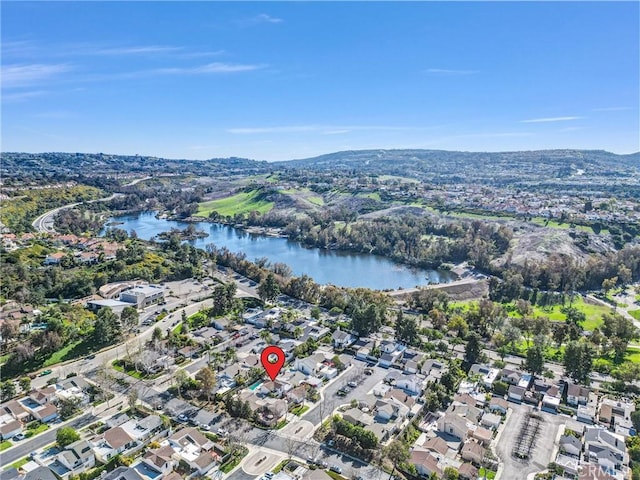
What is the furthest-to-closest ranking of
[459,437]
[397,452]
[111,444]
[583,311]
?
1. [583,311]
2. [459,437]
3. [111,444]
4. [397,452]

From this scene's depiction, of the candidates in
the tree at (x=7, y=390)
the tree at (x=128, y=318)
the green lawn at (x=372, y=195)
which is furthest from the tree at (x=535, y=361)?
the green lawn at (x=372, y=195)

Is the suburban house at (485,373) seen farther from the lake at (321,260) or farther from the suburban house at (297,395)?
the lake at (321,260)

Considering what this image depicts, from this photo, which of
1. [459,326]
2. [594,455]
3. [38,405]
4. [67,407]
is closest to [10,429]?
[38,405]

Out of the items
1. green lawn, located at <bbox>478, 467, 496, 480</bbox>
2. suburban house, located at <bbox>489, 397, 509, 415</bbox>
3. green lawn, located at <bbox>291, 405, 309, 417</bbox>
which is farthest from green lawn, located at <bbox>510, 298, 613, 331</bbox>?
green lawn, located at <bbox>291, 405, 309, 417</bbox>

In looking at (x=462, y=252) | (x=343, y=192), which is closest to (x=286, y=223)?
(x=343, y=192)

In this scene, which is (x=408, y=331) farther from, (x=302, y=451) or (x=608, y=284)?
(x=608, y=284)

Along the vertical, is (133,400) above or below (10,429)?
above

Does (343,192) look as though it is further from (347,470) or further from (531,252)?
(347,470)

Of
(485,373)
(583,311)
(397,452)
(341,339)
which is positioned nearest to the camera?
(397,452)
